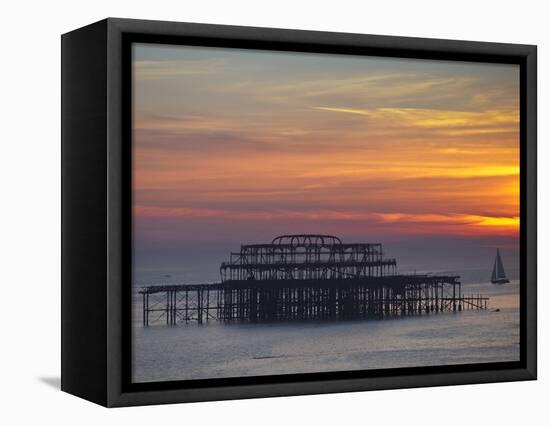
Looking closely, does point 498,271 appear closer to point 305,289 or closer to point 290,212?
point 305,289

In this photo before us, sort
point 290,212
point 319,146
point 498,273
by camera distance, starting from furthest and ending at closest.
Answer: point 498,273 → point 319,146 → point 290,212

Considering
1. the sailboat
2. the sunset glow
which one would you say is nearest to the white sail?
the sailboat

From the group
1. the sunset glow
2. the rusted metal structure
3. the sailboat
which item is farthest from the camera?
the sailboat

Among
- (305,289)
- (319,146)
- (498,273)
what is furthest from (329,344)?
(498,273)

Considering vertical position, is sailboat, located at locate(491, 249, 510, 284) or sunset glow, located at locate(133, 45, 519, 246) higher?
sunset glow, located at locate(133, 45, 519, 246)

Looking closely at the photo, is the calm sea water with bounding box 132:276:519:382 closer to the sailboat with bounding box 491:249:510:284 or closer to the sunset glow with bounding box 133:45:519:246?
the sailboat with bounding box 491:249:510:284

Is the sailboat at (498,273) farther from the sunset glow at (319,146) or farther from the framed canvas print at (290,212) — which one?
the sunset glow at (319,146)

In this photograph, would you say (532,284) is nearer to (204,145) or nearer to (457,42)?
(457,42)
